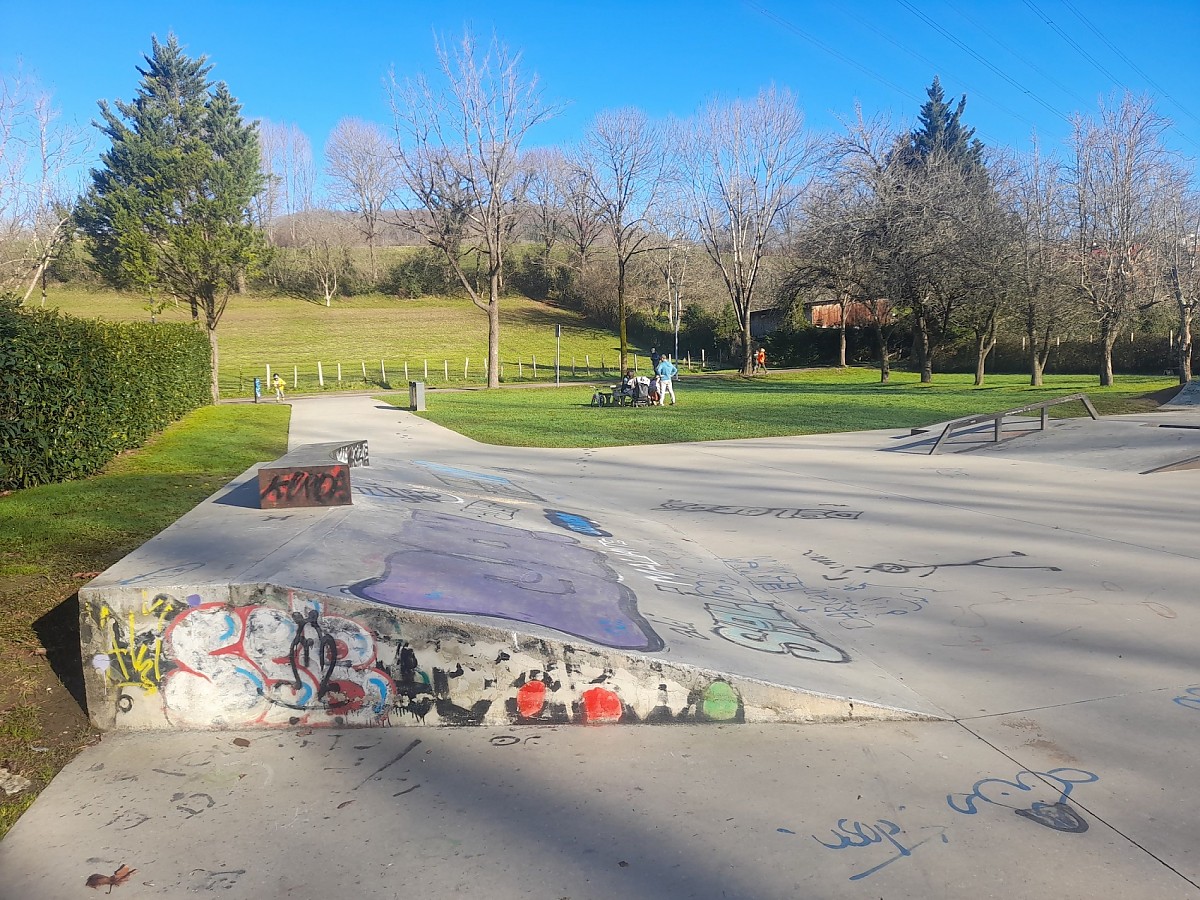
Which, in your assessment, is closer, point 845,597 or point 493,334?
point 845,597

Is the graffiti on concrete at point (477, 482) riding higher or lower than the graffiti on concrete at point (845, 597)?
higher

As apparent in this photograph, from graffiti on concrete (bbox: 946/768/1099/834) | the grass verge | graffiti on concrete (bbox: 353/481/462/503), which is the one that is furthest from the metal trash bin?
graffiti on concrete (bbox: 946/768/1099/834)

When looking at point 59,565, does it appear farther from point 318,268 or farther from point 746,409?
point 318,268

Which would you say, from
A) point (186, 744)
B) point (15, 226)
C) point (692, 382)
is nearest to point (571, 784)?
point (186, 744)

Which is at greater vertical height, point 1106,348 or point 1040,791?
point 1106,348

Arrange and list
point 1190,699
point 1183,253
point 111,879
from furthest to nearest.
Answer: point 1183,253, point 1190,699, point 111,879

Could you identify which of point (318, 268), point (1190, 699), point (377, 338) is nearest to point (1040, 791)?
→ point (1190, 699)

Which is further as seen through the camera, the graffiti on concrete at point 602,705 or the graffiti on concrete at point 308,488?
the graffiti on concrete at point 308,488

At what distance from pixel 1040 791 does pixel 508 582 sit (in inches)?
116

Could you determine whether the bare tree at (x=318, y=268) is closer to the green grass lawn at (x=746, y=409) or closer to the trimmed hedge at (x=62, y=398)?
the green grass lawn at (x=746, y=409)

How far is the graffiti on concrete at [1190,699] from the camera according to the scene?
4012 millimetres

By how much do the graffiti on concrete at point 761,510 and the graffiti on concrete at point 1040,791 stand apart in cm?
559

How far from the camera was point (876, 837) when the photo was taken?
9.65 ft

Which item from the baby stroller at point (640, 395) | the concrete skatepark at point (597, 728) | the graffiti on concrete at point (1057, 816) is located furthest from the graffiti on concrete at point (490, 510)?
the baby stroller at point (640, 395)
